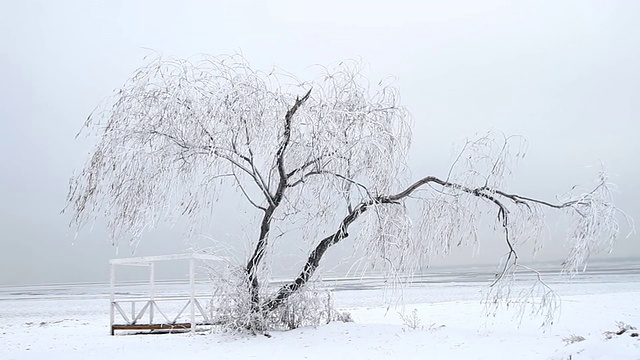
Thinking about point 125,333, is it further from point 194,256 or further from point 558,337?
point 558,337

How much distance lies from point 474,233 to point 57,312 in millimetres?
18004

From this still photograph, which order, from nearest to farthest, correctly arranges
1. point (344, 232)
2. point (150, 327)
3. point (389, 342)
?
point (389, 342), point (344, 232), point (150, 327)

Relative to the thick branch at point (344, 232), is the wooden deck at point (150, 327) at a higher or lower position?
lower

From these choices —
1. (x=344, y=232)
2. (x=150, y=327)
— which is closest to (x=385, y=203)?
(x=344, y=232)

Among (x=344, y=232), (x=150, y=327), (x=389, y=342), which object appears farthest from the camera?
(x=150, y=327)

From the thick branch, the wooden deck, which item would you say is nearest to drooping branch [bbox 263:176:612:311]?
the thick branch

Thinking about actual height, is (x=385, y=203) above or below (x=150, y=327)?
above

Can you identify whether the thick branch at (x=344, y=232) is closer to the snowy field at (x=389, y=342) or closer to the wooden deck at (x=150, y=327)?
the snowy field at (x=389, y=342)

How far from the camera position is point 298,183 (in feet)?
36.0

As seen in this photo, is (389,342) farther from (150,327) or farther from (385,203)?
(150,327)

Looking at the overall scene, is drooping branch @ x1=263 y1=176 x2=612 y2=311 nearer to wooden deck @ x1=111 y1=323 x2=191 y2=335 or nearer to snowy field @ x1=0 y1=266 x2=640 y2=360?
snowy field @ x1=0 y1=266 x2=640 y2=360

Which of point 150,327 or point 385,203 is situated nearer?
point 385,203

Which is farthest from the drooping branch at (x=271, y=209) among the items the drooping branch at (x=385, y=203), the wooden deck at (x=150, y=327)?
the wooden deck at (x=150, y=327)

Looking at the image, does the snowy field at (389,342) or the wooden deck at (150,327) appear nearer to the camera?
the snowy field at (389,342)
